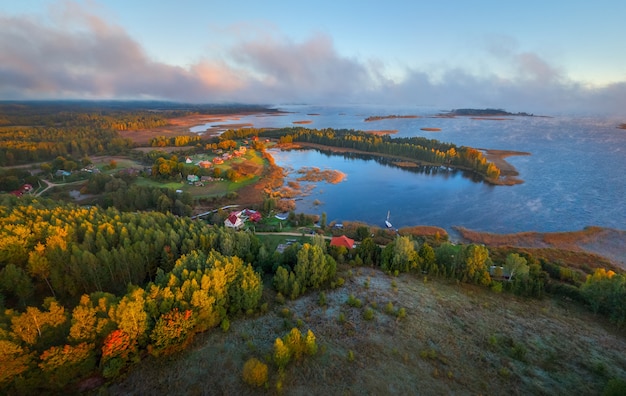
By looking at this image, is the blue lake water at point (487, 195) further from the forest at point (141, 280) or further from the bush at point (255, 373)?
the bush at point (255, 373)

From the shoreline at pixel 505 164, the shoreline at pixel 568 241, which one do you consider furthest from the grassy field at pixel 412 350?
the shoreline at pixel 505 164

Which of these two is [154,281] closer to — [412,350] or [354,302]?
[354,302]

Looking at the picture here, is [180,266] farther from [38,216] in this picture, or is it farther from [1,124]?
[1,124]

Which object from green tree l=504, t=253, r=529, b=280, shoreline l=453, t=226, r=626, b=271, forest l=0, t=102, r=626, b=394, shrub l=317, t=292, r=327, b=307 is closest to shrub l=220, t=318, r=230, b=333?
forest l=0, t=102, r=626, b=394

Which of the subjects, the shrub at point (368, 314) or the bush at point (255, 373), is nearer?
the bush at point (255, 373)

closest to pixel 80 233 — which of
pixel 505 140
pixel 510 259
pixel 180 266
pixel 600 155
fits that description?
pixel 180 266

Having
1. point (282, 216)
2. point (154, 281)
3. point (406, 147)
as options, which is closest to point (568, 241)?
point (282, 216)
